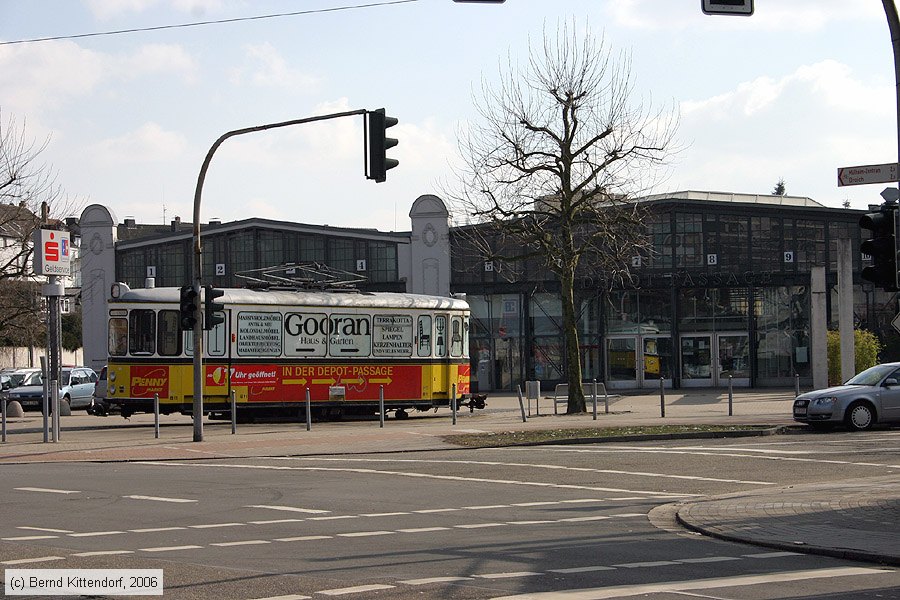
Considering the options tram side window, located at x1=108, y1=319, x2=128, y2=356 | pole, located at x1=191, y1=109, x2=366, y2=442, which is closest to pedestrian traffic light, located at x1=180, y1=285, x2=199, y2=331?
pole, located at x1=191, y1=109, x2=366, y2=442

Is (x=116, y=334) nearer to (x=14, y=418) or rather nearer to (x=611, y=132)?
(x=14, y=418)

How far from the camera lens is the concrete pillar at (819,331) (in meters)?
41.3

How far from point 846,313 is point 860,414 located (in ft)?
49.2

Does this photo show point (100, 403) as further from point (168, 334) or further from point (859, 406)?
point (859, 406)

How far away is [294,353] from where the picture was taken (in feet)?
107

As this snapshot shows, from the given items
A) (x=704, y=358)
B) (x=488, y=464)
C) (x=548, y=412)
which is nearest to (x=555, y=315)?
(x=704, y=358)

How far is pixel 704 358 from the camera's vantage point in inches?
2036

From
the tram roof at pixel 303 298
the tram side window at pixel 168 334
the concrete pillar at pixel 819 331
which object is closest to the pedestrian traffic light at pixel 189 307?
the tram side window at pixel 168 334

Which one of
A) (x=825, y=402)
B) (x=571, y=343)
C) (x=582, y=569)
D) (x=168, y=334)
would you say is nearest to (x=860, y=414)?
(x=825, y=402)

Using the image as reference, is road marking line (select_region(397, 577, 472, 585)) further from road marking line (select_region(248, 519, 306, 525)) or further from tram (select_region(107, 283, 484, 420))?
tram (select_region(107, 283, 484, 420))

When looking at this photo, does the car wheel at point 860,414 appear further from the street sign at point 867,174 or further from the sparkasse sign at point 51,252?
the sparkasse sign at point 51,252

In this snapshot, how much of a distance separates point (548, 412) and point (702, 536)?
25.4m

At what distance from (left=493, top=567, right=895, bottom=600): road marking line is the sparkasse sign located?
21034mm

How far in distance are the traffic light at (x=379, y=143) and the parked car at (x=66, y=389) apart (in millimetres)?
Result: 26617
